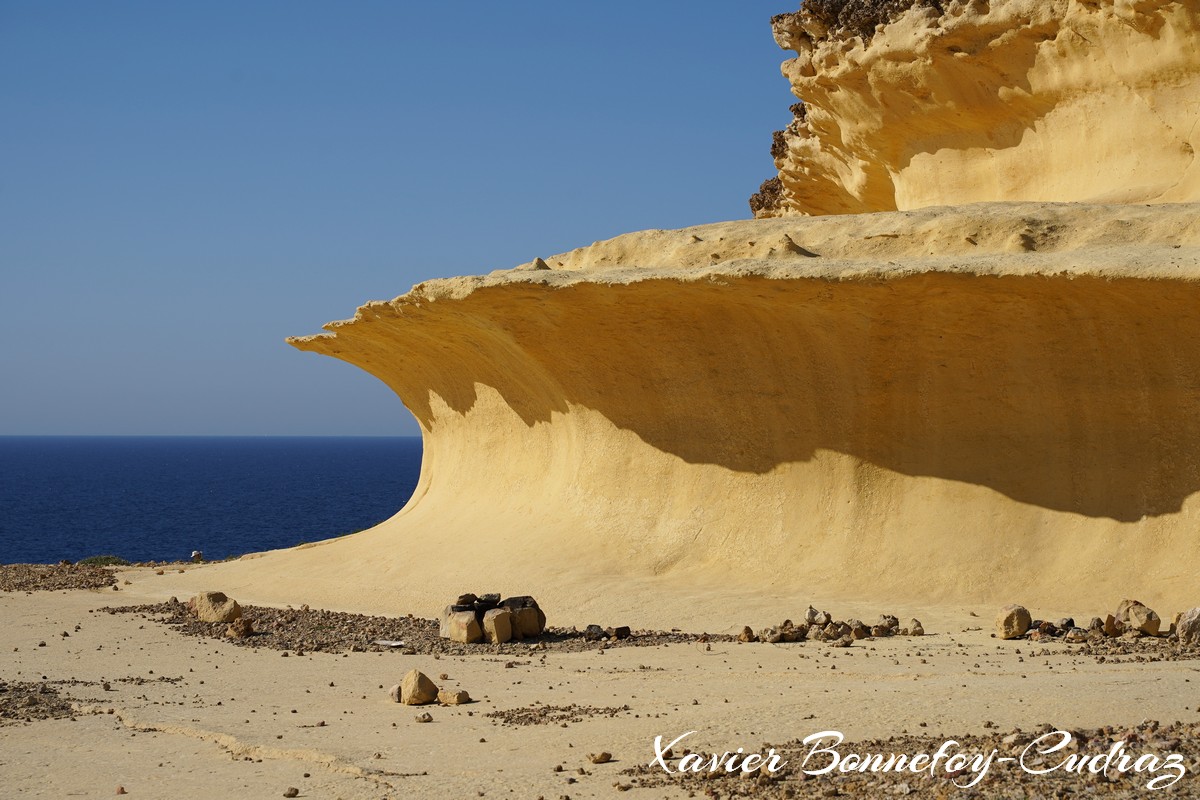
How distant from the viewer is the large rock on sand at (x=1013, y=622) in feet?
29.2

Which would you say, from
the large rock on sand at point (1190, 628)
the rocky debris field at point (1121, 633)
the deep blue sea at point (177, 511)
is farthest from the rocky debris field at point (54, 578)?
the deep blue sea at point (177, 511)

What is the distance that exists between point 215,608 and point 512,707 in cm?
554

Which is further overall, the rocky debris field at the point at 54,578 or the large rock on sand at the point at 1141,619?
the rocky debris field at the point at 54,578

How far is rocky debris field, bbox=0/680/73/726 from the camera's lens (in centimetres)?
746

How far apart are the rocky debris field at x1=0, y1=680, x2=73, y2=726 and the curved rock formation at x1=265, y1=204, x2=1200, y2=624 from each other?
4.73 meters

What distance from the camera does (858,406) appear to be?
11266 mm

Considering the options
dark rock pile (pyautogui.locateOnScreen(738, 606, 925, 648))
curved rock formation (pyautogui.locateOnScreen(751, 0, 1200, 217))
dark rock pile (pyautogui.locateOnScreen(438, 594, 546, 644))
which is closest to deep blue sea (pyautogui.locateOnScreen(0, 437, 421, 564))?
curved rock formation (pyautogui.locateOnScreen(751, 0, 1200, 217))

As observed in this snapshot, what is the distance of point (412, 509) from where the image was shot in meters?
16.7

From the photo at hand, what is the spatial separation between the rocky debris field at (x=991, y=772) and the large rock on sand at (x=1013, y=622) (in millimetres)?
3369

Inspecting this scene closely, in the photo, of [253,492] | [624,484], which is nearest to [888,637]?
[624,484]

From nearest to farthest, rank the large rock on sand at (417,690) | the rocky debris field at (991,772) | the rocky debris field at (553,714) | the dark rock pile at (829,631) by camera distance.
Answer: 1. the rocky debris field at (991,772)
2. the rocky debris field at (553,714)
3. the large rock on sand at (417,690)
4. the dark rock pile at (829,631)

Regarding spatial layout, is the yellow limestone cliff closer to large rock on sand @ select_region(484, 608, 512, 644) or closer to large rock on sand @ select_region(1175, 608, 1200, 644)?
large rock on sand @ select_region(484, 608, 512, 644)

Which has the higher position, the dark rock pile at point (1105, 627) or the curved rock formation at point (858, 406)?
the curved rock formation at point (858, 406)

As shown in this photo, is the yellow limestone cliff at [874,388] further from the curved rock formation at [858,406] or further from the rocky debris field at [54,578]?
the rocky debris field at [54,578]
